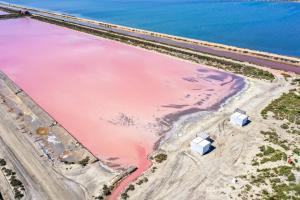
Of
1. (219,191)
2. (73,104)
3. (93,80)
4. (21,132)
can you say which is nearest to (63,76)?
(93,80)

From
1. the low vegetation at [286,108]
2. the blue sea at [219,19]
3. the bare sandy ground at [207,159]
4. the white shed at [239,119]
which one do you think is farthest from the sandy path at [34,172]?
the blue sea at [219,19]

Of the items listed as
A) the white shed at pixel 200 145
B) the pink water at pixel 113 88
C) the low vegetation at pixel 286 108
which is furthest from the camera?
the low vegetation at pixel 286 108

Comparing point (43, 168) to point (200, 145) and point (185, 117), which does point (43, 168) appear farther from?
point (185, 117)

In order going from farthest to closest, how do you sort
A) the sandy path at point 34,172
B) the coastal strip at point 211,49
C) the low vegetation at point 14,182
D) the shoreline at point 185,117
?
the coastal strip at point 211,49 < the shoreline at point 185,117 < the sandy path at point 34,172 < the low vegetation at point 14,182

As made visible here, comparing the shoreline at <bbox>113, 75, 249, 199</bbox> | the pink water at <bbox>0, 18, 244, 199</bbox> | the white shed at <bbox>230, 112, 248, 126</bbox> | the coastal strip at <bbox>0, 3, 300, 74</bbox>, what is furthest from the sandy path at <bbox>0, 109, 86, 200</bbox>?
the coastal strip at <bbox>0, 3, 300, 74</bbox>

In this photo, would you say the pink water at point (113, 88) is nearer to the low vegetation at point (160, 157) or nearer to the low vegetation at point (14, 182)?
the low vegetation at point (160, 157)

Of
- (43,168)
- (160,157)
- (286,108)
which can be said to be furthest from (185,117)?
(43,168)
